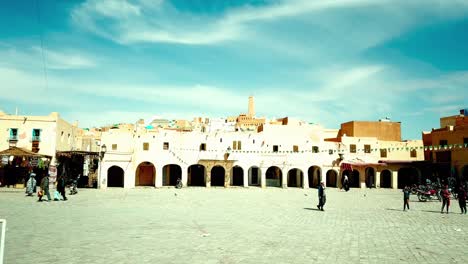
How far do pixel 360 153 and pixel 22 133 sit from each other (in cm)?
3706

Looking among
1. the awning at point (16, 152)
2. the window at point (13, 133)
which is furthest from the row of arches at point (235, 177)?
the awning at point (16, 152)

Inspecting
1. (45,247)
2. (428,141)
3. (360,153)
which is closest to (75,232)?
(45,247)

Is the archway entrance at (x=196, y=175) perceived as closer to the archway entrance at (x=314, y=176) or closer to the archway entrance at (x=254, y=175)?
the archway entrance at (x=254, y=175)

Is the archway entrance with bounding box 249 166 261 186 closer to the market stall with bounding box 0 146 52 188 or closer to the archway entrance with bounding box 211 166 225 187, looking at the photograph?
the archway entrance with bounding box 211 166 225 187

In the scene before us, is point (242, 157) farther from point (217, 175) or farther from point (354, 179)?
point (354, 179)

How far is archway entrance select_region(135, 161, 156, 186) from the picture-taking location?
142 ft

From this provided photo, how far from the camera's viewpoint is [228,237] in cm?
1112

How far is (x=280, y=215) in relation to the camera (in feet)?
54.1

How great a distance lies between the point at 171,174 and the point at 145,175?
10.2 ft

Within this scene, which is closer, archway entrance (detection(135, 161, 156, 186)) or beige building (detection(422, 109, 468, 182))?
beige building (detection(422, 109, 468, 182))

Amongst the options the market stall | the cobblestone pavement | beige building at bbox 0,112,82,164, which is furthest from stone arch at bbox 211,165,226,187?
the cobblestone pavement

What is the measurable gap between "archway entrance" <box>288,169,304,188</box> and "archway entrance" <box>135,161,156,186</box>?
17.3 metres

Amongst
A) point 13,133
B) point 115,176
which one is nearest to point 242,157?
point 115,176

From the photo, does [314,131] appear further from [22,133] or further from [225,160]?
[22,133]
